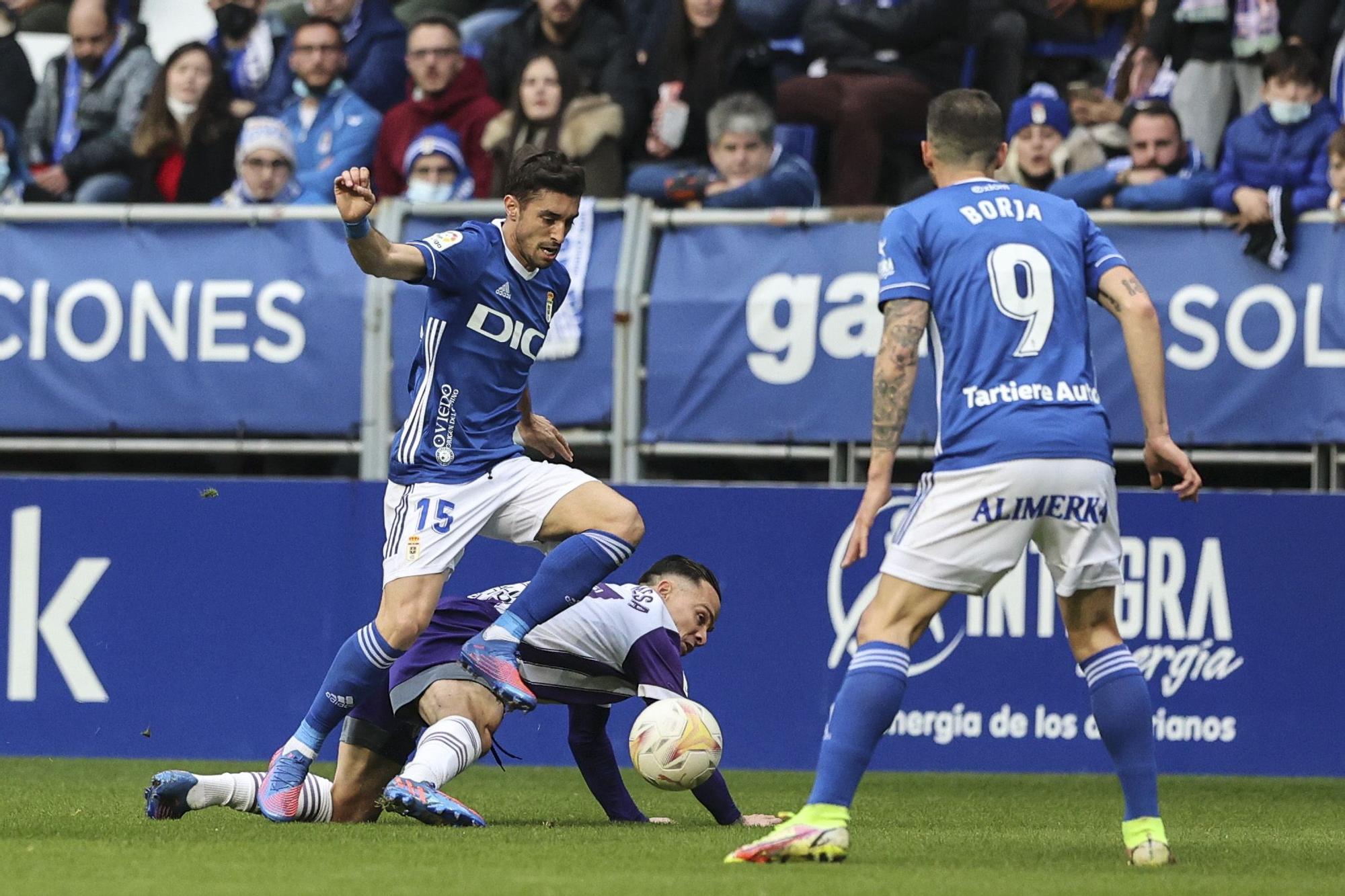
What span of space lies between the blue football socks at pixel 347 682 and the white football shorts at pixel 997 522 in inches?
69.8

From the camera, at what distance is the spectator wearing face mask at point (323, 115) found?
11.8 metres

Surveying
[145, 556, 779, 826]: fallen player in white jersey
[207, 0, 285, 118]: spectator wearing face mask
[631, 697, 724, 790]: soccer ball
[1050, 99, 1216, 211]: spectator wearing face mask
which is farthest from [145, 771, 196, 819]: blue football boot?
[207, 0, 285, 118]: spectator wearing face mask

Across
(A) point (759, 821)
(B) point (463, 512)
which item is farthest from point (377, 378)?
(A) point (759, 821)

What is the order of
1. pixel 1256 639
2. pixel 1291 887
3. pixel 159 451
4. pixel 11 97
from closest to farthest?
pixel 1291 887 < pixel 1256 639 < pixel 159 451 < pixel 11 97

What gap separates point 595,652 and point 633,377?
11.8 ft

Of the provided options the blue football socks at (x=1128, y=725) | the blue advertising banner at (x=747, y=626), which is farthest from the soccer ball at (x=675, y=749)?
the blue advertising banner at (x=747, y=626)

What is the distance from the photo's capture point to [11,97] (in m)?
13.0

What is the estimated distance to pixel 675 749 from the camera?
6160 mm

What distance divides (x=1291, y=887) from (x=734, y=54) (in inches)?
298

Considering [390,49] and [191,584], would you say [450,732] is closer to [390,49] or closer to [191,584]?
[191,584]

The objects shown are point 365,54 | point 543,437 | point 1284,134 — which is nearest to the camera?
point 543,437

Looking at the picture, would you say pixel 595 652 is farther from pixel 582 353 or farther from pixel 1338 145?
pixel 1338 145

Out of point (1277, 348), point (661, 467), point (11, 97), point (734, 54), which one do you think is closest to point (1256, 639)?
point (1277, 348)

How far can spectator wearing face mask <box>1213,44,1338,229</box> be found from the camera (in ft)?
33.2
